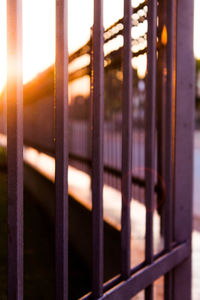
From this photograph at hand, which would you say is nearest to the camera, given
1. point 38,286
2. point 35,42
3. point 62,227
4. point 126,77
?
point 62,227

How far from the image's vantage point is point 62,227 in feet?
3.95

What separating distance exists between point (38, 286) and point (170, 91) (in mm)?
2338

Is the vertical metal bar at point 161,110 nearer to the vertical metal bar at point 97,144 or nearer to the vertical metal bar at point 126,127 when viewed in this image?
the vertical metal bar at point 126,127

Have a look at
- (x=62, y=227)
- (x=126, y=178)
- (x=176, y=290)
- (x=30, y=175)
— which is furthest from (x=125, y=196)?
(x=30, y=175)

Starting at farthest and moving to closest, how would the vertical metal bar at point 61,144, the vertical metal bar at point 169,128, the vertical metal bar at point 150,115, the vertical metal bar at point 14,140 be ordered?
the vertical metal bar at point 169,128
the vertical metal bar at point 150,115
the vertical metal bar at point 61,144
the vertical metal bar at point 14,140

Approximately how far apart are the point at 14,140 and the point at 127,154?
1.75 ft

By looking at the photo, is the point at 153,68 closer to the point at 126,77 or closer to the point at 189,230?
the point at 126,77

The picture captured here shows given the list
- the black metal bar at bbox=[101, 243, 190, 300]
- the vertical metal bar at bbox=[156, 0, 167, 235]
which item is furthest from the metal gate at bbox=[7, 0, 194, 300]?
the vertical metal bar at bbox=[156, 0, 167, 235]

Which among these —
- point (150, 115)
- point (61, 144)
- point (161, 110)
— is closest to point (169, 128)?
point (150, 115)

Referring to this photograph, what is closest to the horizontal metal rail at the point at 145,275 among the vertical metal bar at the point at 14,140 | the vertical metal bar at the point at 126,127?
the vertical metal bar at the point at 126,127

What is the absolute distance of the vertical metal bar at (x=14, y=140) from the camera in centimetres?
102

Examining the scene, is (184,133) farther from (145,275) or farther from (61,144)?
(61,144)

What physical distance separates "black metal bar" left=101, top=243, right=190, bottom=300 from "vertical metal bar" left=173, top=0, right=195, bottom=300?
0.20 feet

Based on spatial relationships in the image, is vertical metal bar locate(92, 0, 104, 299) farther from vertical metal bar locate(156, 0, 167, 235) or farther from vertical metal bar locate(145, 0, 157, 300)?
vertical metal bar locate(156, 0, 167, 235)
